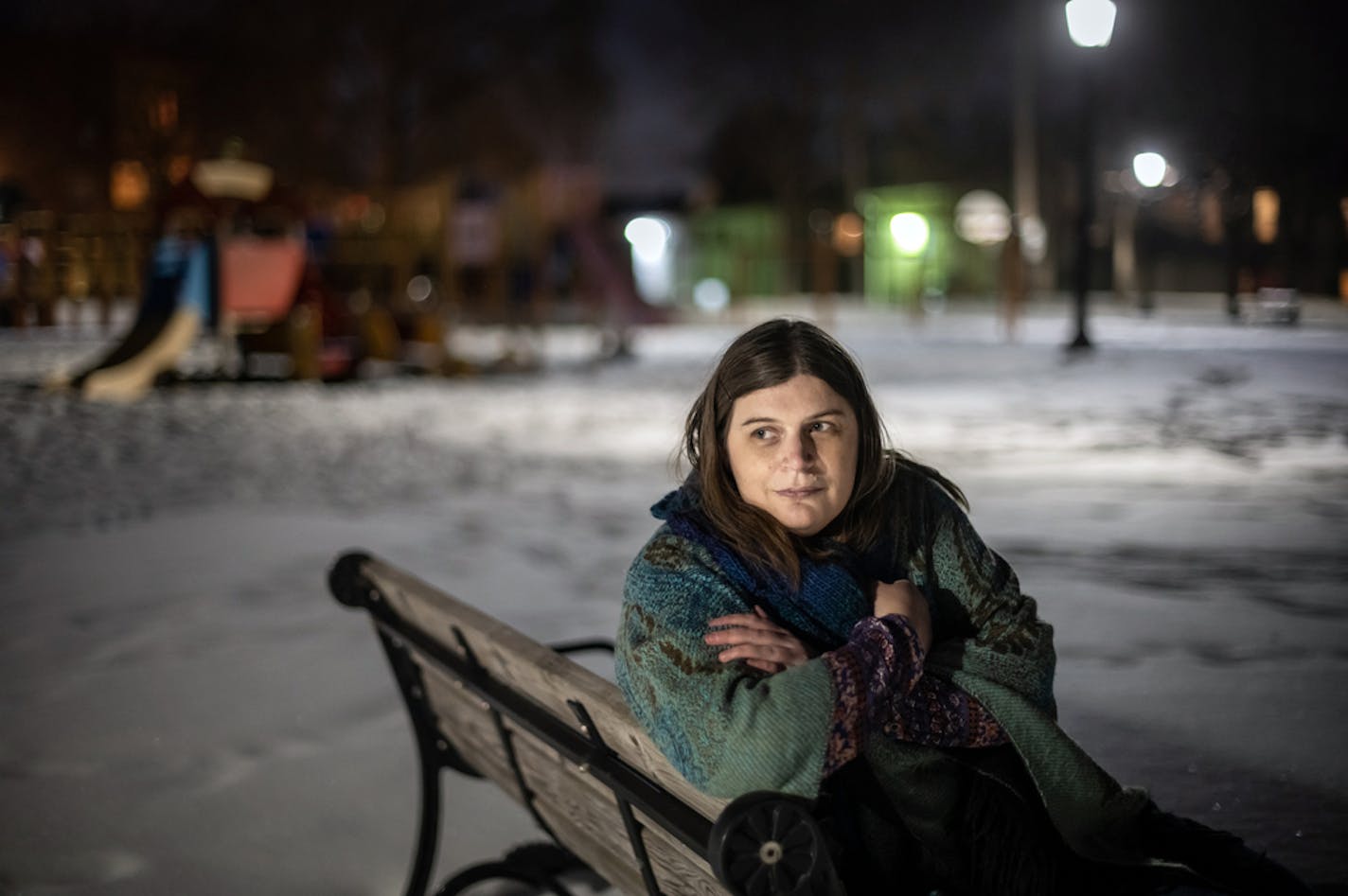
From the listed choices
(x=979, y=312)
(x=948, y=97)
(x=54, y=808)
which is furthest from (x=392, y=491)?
(x=948, y=97)

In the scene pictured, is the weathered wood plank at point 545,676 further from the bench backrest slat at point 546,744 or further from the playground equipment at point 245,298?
the playground equipment at point 245,298

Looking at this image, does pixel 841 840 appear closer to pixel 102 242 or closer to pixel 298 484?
pixel 298 484

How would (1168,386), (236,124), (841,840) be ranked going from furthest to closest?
(236,124) → (1168,386) → (841,840)

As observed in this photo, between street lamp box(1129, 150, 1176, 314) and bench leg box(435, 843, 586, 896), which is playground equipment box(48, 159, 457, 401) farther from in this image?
bench leg box(435, 843, 586, 896)

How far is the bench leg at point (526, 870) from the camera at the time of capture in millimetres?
2564

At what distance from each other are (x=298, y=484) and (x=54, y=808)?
5.42 metres

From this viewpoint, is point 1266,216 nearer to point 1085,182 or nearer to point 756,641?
point 1085,182

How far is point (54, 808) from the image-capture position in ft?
11.3

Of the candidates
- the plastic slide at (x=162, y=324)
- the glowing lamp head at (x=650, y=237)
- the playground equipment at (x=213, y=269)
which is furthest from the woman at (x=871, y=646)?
the glowing lamp head at (x=650, y=237)

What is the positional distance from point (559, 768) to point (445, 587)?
11.9ft

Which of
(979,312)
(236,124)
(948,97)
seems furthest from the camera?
(948,97)

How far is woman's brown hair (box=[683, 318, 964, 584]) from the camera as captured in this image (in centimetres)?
190

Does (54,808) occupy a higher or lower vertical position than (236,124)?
lower

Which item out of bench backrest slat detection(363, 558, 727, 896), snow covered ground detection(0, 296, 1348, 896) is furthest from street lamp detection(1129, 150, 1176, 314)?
bench backrest slat detection(363, 558, 727, 896)
